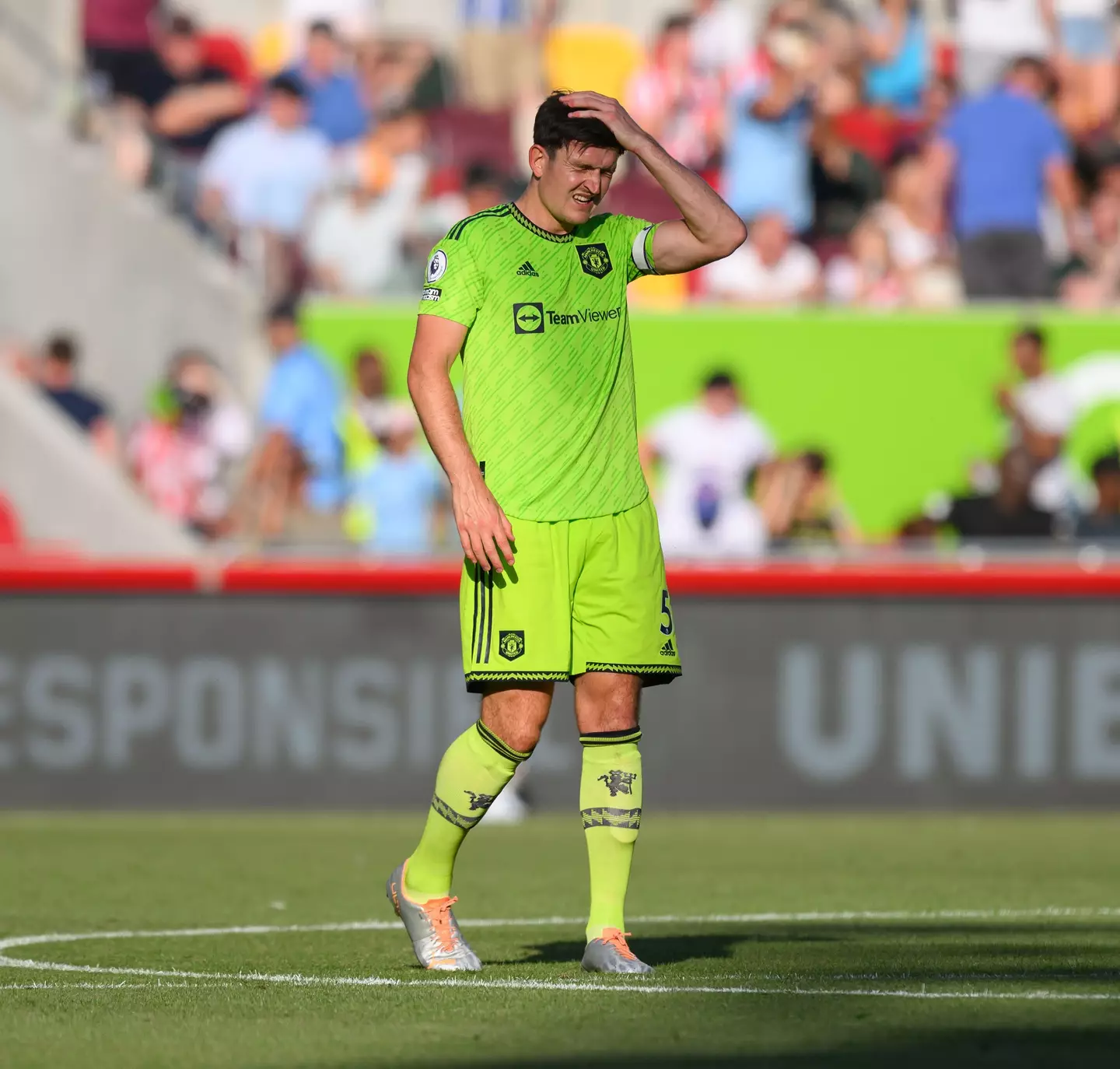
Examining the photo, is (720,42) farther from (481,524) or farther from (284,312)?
(481,524)

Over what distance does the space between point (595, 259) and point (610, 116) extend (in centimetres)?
42

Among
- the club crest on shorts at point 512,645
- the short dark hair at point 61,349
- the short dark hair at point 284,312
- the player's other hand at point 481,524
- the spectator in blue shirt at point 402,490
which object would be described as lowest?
the club crest on shorts at point 512,645

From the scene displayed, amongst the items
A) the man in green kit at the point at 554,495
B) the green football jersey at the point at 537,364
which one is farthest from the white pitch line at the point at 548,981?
the green football jersey at the point at 537,364

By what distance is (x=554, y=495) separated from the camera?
6219mm

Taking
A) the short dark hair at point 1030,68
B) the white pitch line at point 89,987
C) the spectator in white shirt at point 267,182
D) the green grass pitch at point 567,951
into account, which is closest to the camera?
the green grass pitch at point 567,951

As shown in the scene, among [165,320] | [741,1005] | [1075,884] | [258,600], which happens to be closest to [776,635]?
[258,600]

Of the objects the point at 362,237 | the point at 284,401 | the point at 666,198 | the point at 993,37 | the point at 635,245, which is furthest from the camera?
the point at 993,37

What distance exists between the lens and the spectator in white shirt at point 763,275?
1515 cm

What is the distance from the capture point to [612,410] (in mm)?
6320

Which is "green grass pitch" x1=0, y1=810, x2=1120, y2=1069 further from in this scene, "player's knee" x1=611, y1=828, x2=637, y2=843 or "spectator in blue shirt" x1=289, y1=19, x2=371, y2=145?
"spectator in blue shirt" x1=289, y1=19, x2=371, y2=145

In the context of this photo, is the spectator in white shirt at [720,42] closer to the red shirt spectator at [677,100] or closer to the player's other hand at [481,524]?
the red shirt spectator at [677,100]

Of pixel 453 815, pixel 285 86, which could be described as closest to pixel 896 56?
pixel 285 86

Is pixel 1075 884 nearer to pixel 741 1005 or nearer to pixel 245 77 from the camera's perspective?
pixel 741 1005

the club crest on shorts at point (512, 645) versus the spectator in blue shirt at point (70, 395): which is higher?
the spectator in blue shirt at point (70, 395)
